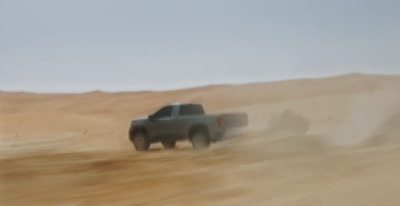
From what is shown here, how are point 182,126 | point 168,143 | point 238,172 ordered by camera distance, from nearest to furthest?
point 238,172, point 182,126, point 168,143

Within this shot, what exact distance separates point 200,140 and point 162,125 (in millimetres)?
1645

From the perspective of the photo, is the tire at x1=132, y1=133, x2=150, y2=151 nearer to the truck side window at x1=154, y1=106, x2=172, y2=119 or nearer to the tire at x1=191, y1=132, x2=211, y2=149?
the truck side window at x1=154, y1=106, x2=172, y2=119

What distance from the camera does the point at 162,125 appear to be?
60.2 ft

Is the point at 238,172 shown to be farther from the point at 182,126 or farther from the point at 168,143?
the point at 168,143

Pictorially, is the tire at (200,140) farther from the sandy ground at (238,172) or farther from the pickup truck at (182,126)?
the sandy ground at (238,172)

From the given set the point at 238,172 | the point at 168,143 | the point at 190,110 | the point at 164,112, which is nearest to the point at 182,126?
the point at 190,110

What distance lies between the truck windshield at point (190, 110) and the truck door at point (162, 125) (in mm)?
350

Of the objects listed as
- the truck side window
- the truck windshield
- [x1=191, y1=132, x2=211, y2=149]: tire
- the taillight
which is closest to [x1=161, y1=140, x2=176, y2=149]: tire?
the truck side window

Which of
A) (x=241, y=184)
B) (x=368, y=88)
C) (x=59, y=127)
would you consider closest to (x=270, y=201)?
(x=241, y=184)

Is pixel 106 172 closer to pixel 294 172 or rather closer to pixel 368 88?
pixel 294 172

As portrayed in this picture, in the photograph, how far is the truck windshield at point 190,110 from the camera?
60.1 feet

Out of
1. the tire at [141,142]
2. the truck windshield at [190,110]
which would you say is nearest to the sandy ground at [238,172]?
the tire at [141,142]

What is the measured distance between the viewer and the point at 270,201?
31.2 feet

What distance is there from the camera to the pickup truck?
17.3 m
